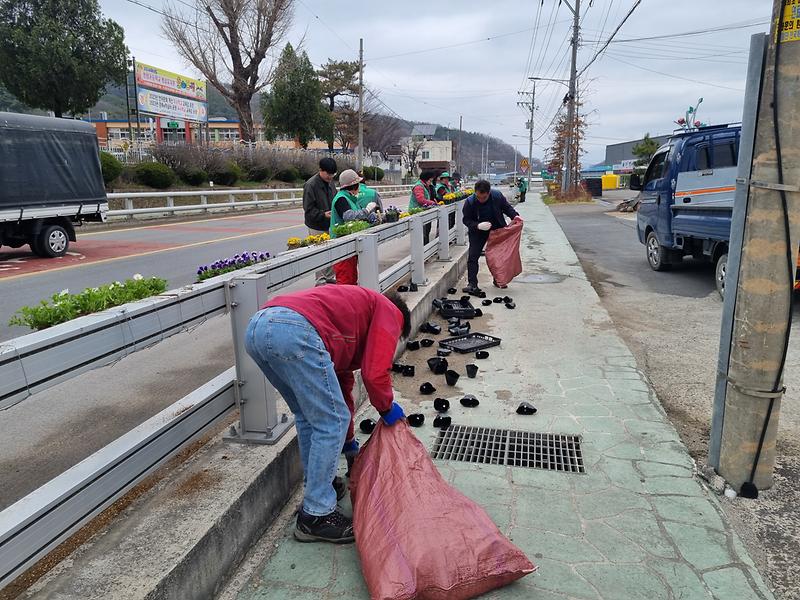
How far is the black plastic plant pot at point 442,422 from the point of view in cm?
407

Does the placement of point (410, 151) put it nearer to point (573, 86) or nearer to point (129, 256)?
point (573, 86)

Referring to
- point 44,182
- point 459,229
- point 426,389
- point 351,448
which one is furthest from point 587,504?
point 44,182

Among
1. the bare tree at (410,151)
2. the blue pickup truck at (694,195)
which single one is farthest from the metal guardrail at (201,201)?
the bare tree at (410,151)

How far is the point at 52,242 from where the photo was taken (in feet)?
37.7

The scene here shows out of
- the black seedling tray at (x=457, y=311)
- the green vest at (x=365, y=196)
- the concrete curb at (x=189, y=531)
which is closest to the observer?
the concrete curb at (x=189, y=531)

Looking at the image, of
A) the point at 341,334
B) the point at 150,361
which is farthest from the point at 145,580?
the point at 150,361

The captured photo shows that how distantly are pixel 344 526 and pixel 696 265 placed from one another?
10599mm

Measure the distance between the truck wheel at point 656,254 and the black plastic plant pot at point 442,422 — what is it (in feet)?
25.5

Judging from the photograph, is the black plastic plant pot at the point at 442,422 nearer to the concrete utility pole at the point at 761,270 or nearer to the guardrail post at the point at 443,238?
the concrete utility pole at the point at 761,270

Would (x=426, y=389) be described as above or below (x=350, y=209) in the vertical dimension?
below

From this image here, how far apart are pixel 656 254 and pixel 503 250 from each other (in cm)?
388

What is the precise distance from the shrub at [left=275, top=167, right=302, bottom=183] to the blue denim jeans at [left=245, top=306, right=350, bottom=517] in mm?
32480

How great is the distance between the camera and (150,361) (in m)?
5.56

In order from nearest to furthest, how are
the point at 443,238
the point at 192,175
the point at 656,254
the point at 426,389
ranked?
the point at 426,389
the point at 443,238
the point at 656,254
the point at 192,175
